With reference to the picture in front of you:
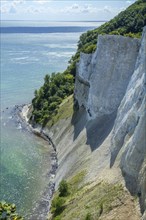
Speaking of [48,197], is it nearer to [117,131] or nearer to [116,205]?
[117,131]

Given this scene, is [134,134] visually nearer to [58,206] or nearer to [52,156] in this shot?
[58,206]

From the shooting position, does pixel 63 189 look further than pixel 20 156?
No

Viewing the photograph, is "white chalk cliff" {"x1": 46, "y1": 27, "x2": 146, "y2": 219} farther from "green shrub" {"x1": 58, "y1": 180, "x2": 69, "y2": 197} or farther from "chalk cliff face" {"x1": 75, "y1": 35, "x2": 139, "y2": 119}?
"green shrub" {"x1": 58, "y1": 180, "x2": 69, "y2": 197}

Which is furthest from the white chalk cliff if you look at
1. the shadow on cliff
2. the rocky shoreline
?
the rocky shoreline

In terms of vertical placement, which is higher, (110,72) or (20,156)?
(110,72)

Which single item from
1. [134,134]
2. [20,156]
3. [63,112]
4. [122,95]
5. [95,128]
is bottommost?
[20,156]

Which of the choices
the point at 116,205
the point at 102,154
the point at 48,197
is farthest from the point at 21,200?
the point at 116,205

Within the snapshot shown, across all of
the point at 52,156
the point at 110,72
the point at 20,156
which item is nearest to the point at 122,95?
the point at 110,72

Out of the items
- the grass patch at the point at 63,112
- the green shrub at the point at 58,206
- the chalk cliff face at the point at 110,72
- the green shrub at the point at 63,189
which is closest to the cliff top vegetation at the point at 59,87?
the grass patch at the point at 63,112
